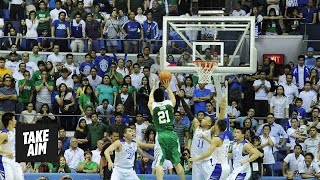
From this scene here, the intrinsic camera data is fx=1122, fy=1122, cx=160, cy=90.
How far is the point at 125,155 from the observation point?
21.2 m

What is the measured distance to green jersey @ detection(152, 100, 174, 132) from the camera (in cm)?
1989

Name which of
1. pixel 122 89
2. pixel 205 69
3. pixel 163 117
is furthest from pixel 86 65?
pixel 163 117

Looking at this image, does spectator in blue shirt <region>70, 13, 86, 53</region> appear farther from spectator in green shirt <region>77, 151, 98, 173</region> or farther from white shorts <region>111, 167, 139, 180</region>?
white shorts <region>111, 167, 139, 180</region>

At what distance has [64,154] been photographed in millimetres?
24641

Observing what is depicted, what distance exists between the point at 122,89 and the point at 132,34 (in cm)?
307

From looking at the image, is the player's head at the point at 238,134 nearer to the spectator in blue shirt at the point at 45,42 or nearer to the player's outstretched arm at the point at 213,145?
the player's outstretched arm at the point at 213,145

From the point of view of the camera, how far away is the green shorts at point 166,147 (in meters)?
20.2

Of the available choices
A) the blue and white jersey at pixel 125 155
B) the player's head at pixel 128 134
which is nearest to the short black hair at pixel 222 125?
the player's head at pixel 128 134

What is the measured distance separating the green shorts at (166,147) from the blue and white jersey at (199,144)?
6.21 feet

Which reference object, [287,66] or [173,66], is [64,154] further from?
[287,66]

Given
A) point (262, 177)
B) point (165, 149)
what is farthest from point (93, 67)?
point (165, 149)

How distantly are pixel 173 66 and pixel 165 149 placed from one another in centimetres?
415

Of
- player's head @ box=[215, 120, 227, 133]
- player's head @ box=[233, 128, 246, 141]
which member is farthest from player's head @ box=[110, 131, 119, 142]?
player's head @ box=[215, 120, 227, 133]

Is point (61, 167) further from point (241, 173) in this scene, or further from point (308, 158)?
point (308, 158)
